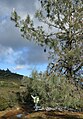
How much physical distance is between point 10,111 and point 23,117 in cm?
517

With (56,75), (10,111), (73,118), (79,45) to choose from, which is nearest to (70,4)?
(79,45)

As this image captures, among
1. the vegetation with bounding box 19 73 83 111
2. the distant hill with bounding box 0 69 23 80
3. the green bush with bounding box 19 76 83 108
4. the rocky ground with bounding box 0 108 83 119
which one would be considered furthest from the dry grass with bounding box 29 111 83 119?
the distant hill with bounding box 0 69 23 80

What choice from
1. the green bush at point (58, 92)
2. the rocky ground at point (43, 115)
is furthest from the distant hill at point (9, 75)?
the green bush at point (58, 92)

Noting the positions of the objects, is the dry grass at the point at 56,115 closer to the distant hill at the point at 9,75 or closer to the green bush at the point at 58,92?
the green bush at the point at 58,92

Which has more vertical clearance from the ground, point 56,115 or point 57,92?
point 57,92

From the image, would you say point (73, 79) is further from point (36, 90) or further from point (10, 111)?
point (10, 111)

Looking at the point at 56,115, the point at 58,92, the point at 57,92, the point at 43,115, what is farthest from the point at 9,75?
the point at 58,92

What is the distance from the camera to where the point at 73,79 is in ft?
118

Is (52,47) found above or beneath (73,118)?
above

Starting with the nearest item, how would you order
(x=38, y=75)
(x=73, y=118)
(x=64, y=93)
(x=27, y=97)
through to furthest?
(x=64, y=93) < (x=38, y=75) < (x=73, y=118) < (x=27, y=97)

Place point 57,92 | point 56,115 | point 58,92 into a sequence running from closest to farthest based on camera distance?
point 58,92 < point 57,92 < point 56,115

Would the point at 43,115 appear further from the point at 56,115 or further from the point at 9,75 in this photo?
the point at 9,75

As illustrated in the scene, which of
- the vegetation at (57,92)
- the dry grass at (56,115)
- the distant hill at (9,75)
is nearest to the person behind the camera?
the vegetation at (57,92)

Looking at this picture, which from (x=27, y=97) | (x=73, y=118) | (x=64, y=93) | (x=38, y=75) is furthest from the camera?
(x=27, y=97)
